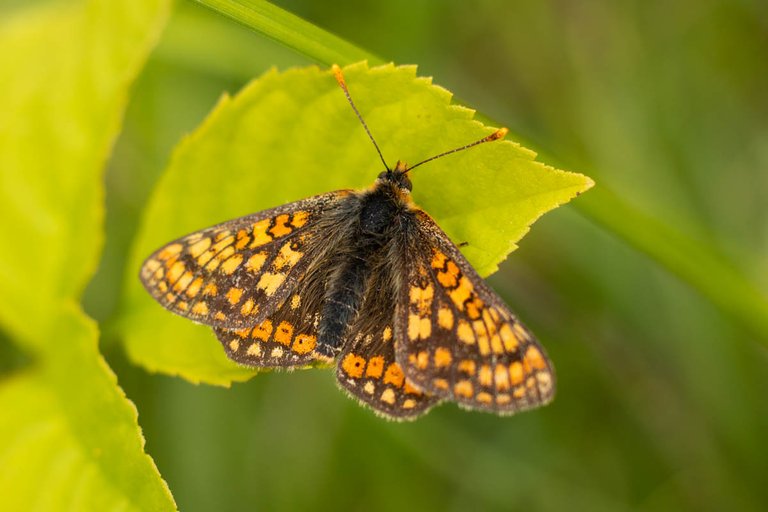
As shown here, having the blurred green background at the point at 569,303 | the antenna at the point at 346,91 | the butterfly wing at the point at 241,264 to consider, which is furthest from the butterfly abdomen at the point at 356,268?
the blurred green background at the point at 569,303

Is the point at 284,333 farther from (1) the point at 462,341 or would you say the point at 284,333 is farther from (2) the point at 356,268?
(1) the point at 462,341

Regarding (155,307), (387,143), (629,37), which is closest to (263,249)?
(155,307)

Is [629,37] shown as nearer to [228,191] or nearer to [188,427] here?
[228,191]

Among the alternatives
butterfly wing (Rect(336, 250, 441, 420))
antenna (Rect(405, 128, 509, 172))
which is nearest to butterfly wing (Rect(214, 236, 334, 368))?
butterfly wing (Rect(336, 250, 441, 420))

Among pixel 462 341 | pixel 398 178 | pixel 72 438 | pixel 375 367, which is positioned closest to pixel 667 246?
pixel 462 341

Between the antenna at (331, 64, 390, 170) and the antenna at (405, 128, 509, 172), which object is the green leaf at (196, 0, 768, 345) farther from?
the antenna at (405, 128, 509, 172)

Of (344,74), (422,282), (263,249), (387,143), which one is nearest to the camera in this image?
(344,74)

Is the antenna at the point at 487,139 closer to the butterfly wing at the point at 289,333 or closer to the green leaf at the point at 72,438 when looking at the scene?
the butterfly wing at the point at 289,333
